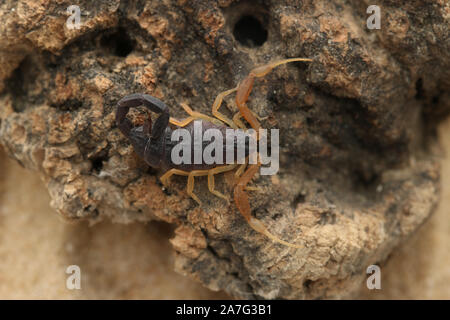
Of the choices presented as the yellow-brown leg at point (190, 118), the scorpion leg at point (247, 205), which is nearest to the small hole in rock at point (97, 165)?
the yellow-brown leg at point (190, 118)

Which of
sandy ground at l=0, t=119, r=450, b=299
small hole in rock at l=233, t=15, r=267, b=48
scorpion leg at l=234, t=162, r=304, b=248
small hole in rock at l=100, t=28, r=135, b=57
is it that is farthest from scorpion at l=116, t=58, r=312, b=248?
sandy ground at l=0, t=119, r=450, b=299

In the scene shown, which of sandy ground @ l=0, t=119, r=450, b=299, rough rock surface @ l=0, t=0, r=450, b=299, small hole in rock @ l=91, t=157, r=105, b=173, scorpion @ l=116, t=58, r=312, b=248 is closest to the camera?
scorpion @ l=116, t=58, r=312, b=248

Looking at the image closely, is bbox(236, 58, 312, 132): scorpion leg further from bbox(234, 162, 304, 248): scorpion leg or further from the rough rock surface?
bbox(234, 162, 304, 248): scorpion leg

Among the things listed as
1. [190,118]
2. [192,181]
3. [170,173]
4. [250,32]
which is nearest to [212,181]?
[192,181]

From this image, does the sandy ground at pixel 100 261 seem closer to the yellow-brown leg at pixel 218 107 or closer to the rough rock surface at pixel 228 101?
the rough rock surface at pixel 228 101

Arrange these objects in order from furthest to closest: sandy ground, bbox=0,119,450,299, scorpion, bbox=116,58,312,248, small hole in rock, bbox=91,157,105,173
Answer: sandy ground, bbox=0,119,450,299 < small hole in rock, bbox=91,157,105,173 < scorpion, bbox=116,58,312,248

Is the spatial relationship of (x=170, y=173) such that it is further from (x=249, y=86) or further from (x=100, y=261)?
(x=100, y=261)

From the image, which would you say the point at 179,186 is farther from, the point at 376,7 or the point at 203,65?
the point at 376,7
